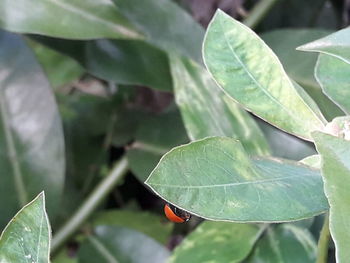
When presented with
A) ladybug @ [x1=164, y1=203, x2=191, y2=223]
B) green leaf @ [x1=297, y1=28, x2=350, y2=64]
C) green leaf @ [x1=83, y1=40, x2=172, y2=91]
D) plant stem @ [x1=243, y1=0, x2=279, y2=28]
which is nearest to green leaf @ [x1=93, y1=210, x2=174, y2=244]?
green leaf @ [x1=83, y1=40, x2=172, y2=91]

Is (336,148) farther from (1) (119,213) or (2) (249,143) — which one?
(1) (119,213)

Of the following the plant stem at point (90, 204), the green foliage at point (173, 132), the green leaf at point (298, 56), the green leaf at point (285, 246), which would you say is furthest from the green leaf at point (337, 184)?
the plant stem at point (90, 204)

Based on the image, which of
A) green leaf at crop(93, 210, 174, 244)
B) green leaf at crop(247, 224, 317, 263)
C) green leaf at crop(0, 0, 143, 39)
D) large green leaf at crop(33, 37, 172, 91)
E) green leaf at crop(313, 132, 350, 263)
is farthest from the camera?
green leaf at crop(93, 210, 174, 244)

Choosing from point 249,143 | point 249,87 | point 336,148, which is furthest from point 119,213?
point 336,148

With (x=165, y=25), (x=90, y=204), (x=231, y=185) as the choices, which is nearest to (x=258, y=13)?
(x=165, y=25)

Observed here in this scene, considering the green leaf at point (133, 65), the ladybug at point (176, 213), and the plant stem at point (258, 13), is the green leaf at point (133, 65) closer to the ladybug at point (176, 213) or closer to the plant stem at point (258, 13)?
the plant stem at point (258, 13)

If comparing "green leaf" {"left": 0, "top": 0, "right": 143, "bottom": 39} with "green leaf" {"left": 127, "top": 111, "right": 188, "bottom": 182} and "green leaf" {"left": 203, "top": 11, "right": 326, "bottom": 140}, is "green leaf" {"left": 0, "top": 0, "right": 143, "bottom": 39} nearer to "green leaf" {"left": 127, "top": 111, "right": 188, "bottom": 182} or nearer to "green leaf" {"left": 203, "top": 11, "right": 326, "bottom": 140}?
"green leaf" {"left": 127, "top": 111, "right": 188, "bottom": 182}
